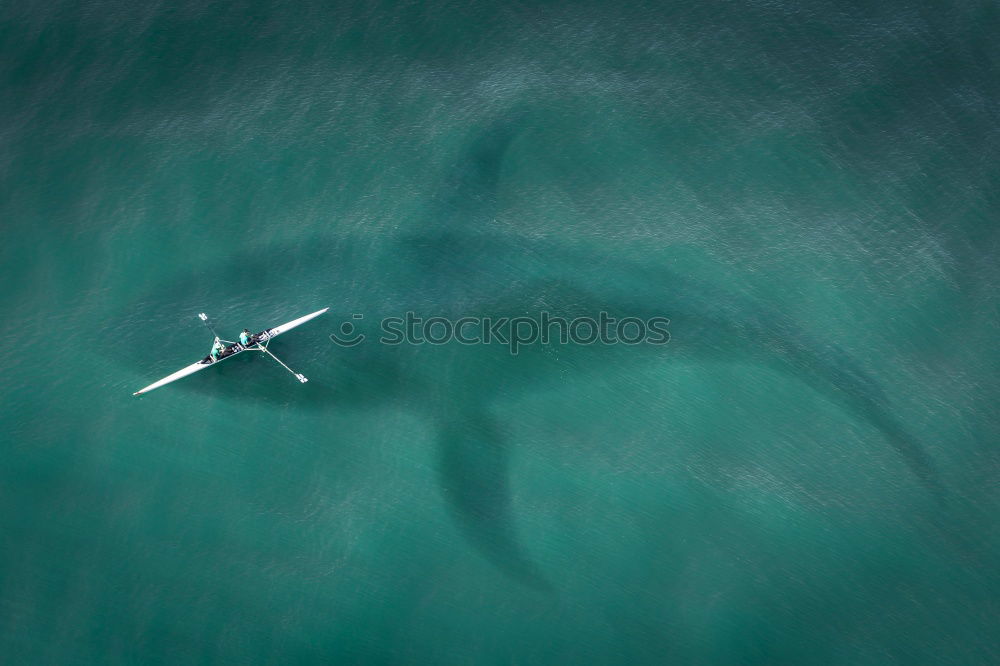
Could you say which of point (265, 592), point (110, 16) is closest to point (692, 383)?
point (265, 592)

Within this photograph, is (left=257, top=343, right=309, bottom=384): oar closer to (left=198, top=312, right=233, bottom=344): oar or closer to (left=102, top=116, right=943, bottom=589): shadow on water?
(left=102, top=116, right=943, bottom=589): shadow on water

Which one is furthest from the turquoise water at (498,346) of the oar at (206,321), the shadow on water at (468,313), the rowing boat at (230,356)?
the rowing boat at (230,356)

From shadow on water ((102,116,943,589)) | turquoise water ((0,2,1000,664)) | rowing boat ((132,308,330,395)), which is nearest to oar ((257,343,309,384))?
rowing boat ((132,308,330,395))

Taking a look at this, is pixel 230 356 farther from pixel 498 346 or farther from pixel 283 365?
pixel 498 346

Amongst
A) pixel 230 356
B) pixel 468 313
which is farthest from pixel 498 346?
pixel 230 356

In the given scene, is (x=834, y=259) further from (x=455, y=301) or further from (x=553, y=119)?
(x=455, y=301)
